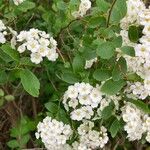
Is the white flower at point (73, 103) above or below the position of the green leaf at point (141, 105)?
below

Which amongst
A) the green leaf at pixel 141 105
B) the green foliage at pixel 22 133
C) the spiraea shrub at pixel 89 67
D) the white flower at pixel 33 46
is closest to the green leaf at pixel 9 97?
the green foliage at pixel 22 133

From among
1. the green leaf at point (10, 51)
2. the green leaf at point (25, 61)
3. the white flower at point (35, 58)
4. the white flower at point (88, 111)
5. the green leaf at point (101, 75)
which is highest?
the green leaf at point (10, 51)

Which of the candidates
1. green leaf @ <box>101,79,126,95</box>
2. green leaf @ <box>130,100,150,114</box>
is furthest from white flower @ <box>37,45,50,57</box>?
green leaf @ <box>130,100,150,114</box>

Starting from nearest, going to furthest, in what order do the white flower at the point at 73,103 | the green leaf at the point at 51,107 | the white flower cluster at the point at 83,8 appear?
the white flower at the point at 73,103, the green leaf at the point at 51,107, the white flower cluster at the point at 83,8

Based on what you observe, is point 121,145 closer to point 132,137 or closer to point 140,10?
point 132,137

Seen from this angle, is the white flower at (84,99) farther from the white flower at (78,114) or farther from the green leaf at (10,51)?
the green leaf at (10,51)

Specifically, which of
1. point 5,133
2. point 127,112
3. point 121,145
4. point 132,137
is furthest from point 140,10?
point 5,133
